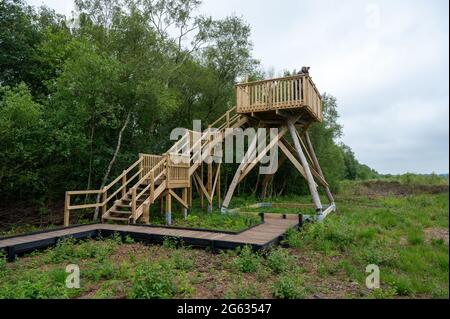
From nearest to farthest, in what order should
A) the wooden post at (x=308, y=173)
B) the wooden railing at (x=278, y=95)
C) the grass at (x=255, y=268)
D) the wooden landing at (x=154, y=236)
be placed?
the grass at (x=255, y=268), the wooden landing at (x=154, y=236), the wooden post at (x=308, y=173), the wooden railing at (x=278, y=95)

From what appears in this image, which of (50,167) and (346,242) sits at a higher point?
(50,167)

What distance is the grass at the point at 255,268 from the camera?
3.74 m

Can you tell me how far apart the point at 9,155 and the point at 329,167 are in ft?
53.7

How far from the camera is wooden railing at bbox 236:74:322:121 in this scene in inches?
357

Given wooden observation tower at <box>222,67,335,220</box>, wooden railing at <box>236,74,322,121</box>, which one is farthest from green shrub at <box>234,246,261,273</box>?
wooden railing at <box>236,74,322,121</box>

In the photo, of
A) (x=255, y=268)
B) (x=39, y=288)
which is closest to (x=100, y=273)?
(x=39, y=288)

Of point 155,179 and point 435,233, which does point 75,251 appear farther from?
point 435,233

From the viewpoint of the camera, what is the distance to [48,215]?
10.3 meters

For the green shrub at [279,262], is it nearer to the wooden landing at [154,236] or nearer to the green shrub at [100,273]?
the wooden landing at [154,236]

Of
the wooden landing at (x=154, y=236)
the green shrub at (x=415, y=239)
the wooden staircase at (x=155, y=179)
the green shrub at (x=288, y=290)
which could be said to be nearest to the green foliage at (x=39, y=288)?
the wooden landing at (x=154, y=236)

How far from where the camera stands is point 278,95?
9.52 metres

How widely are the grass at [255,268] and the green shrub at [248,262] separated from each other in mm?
17

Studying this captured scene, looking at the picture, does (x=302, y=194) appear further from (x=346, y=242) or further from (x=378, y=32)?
(x=378, y=32)
